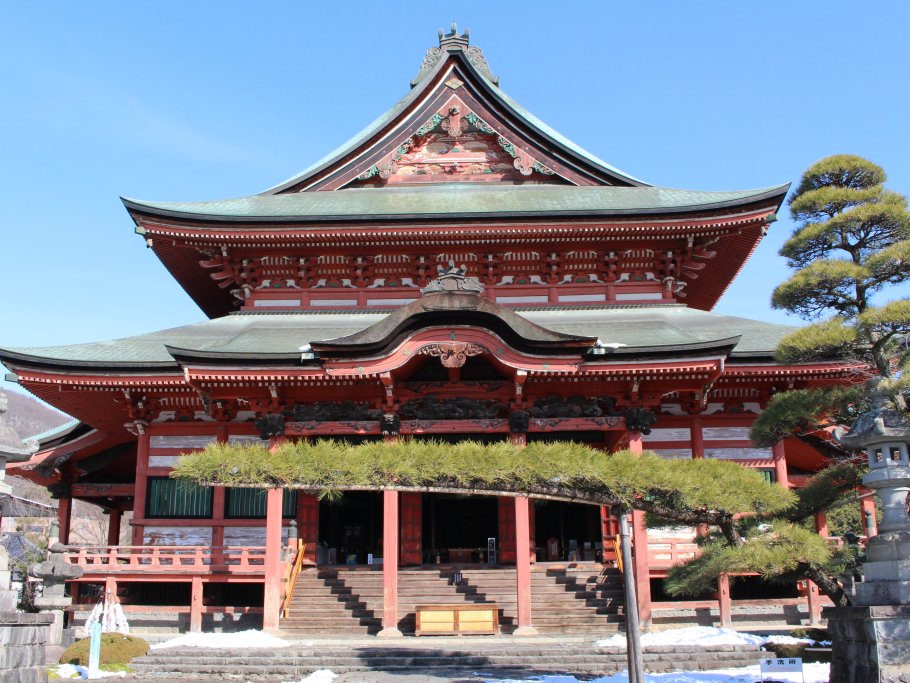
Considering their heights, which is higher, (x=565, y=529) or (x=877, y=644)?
(x=565, y=529)

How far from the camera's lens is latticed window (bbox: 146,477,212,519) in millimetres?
Answer: 20812

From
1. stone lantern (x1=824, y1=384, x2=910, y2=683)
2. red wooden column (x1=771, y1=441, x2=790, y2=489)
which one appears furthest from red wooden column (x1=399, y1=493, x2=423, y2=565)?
stone lantern (x1=824, y1=384, x2=910, y2=683)

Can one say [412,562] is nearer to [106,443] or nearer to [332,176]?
[106,443]

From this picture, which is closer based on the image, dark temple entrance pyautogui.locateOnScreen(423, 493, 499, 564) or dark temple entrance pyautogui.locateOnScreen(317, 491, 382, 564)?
dark temple entrance pyautogui.locateOnScreen(317, 491, 382, 564)

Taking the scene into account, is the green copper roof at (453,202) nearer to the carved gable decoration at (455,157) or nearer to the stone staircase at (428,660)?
the carved gable decoration at (455,157)

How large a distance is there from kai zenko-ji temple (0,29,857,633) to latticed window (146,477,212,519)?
5 cm

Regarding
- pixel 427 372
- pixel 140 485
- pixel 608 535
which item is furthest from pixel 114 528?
pixel 608 535

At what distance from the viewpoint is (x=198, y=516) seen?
20.8 m

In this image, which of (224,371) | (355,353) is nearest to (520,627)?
(355,353)

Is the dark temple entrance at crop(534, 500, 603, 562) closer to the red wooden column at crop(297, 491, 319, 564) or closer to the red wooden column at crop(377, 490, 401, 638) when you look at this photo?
the red wooden column at crop(377, 490, 401, 638)

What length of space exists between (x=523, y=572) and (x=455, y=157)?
42.9 feet

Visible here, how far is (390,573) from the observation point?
18031mm

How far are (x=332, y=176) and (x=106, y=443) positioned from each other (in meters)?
10.1

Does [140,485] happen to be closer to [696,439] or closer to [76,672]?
[76,672]
